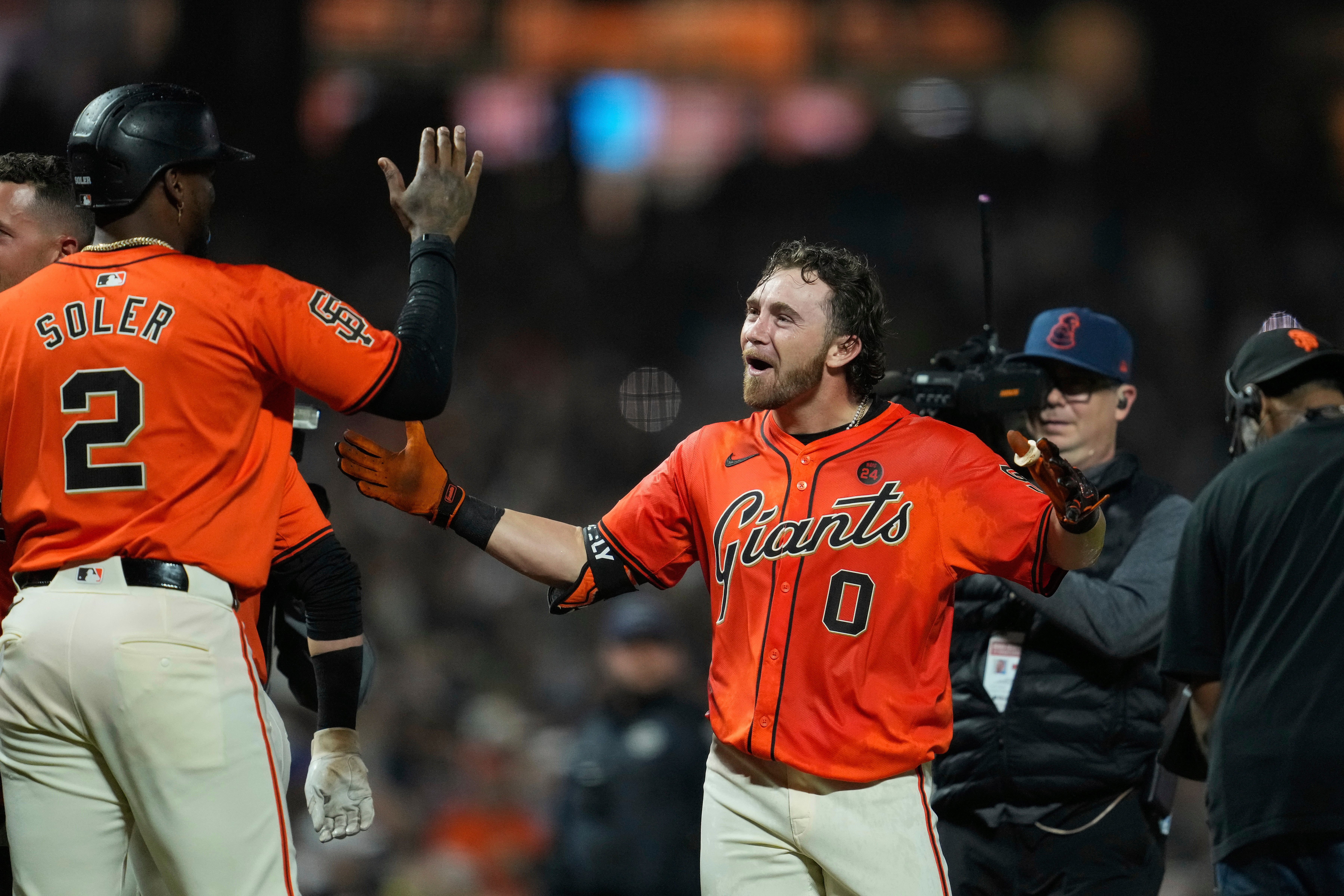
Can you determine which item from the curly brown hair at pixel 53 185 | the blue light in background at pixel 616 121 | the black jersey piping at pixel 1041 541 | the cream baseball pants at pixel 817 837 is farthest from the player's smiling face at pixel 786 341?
the blue light in background at pixel 616 121

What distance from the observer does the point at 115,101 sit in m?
2.62

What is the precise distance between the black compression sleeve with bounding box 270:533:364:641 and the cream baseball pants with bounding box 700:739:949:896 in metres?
0.96

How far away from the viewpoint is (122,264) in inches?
100

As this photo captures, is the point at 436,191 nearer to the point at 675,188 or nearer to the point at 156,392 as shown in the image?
the point at 156,392

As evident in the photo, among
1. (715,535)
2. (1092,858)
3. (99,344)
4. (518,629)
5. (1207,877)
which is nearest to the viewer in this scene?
(99,344)

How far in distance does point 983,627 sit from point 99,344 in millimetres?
2541

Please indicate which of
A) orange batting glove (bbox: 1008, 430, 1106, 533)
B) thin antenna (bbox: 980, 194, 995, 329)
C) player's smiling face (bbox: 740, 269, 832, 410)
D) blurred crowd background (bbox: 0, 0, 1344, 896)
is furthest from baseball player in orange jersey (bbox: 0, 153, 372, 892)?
blurred crowd background (bbox: 0, 0, 1344, 896)

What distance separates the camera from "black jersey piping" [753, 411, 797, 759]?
2.95 meters

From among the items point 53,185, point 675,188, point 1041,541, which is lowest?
point 1041,541

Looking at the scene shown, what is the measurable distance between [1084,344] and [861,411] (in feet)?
3.69

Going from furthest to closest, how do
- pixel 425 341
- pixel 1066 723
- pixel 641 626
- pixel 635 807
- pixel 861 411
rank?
pixel 641 626
pixel 635 807
pixel 1066 723
pixel 861 411
pixel 425 341

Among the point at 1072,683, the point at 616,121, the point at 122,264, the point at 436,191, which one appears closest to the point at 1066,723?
the point at 1072,683

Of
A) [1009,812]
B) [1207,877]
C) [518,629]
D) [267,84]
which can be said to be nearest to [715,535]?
[1009,812]

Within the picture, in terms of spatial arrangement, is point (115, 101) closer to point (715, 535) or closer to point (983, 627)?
point (715, 535)
